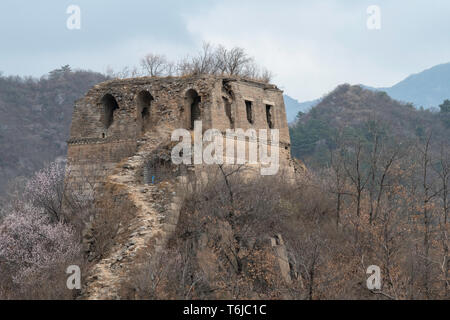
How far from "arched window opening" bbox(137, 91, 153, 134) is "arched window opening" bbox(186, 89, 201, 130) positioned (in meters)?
1.74

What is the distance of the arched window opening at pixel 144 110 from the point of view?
25.0 meters

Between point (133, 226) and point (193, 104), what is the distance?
25.9ft

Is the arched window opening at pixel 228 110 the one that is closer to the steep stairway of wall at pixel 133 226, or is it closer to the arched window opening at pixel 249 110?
the arched window opening at pixel 249 110

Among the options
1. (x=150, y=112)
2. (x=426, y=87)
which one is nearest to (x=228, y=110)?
(x=150, y=112)

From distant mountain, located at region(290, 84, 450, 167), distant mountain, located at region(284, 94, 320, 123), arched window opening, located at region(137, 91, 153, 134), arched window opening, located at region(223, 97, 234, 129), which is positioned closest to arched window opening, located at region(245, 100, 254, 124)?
arched window opening, located at region(223, 97, 234, 129)

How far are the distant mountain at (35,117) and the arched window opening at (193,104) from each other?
47768 millimetres

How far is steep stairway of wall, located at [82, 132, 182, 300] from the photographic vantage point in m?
15.8

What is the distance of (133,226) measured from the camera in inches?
712

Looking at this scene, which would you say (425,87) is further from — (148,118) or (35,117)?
(148,118)

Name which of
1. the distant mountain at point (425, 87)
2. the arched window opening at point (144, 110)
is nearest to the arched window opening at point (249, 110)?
the arched window opening at point (144, 110)

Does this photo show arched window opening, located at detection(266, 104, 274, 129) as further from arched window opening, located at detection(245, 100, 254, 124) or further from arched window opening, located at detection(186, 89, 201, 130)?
arched window opening, located at detection(186, 89, 201, 130)

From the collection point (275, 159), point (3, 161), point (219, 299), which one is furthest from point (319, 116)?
point (219, 299)

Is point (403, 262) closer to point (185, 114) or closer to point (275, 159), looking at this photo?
point (275, 159)

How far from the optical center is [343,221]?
22969 millimetres
